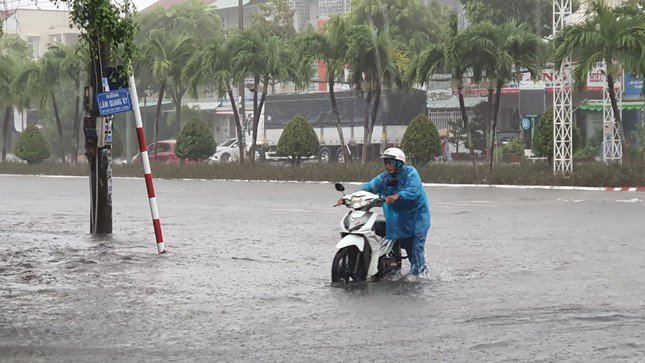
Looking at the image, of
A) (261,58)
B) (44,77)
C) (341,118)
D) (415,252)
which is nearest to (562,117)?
(261,58)

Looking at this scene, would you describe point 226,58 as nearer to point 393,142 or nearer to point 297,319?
point 393,142

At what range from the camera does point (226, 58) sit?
4594 centimetres

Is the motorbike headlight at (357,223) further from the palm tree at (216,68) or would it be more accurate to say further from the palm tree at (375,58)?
the palm tree at (216,68)

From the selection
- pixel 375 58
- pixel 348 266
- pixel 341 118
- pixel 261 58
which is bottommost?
pixel 348 266

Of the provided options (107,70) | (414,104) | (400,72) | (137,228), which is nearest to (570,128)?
(400,72)

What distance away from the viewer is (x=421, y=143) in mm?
39625

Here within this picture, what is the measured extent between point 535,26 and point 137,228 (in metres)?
45.0

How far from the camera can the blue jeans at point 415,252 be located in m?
13.1

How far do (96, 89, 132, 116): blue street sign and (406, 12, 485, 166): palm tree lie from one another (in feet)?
73.1

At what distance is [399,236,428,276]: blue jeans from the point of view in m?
13.1

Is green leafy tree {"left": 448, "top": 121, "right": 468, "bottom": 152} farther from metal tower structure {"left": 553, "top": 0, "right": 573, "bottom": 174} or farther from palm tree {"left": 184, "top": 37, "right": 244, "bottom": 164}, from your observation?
metal tower structure {"left": 553, "top": 0, "right": 573, "bottom": 174}

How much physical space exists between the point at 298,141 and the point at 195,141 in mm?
6319

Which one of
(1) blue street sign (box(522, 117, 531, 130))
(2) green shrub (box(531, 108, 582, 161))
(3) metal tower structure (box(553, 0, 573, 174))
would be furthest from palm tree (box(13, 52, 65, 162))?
(3) metal tower structure (box(553, 0, 573, 174))

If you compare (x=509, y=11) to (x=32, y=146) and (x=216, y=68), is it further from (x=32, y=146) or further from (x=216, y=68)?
(x=32, y=146)
